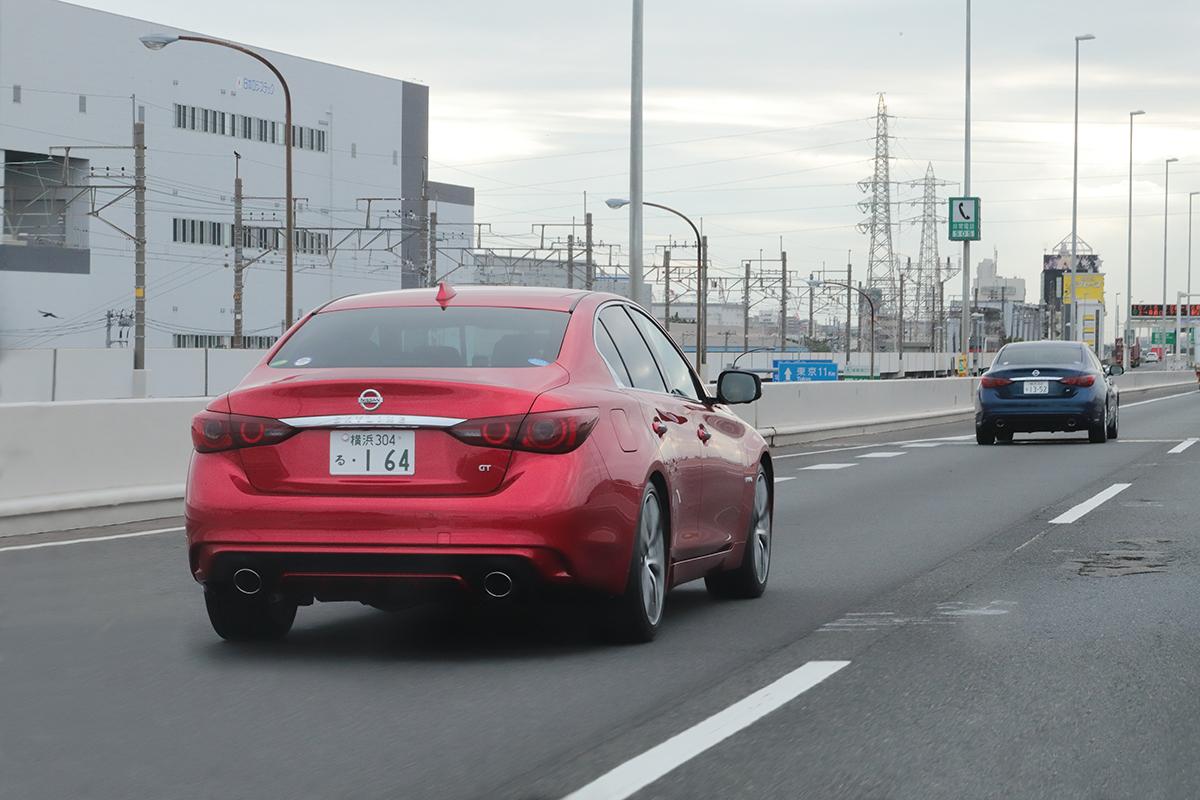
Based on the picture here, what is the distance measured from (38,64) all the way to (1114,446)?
6361 centimetres

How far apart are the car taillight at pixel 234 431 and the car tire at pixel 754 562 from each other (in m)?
2.89

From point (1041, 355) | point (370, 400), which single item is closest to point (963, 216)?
point (1041, 355)

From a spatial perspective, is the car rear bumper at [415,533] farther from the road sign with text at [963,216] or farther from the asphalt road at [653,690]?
the road sign with text at [963,216]

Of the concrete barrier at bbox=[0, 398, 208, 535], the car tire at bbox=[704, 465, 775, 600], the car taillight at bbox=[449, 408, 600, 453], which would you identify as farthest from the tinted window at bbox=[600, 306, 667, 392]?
the concrete barrier at bbox=[0, 398, 208, 535]

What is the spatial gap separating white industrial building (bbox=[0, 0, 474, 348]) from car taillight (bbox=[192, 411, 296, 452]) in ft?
205

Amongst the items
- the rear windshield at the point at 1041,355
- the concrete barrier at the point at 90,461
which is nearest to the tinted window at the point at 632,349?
the concrete barrier at the point at 90,461

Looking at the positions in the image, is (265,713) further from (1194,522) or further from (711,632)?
(1194,522)

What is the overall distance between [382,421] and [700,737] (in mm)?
1914

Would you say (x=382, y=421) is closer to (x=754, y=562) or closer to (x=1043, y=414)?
(x=754, y=562)

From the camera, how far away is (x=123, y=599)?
904 centimetres

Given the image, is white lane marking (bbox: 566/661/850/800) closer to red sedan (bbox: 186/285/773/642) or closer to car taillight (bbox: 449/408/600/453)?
red sedan (bbox: 186/285/773/642)

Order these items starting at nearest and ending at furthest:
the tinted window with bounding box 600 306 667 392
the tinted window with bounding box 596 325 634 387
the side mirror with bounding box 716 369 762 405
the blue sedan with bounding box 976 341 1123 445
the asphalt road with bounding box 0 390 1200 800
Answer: the asphalt road with bounding box 0 390 1200 800 → the tinted window with bounding box 596 325 634 387 → the tinted window with bounding box 600 306 667 392 → the side mirror with bounding box 716 369 762 405 → the blue sedan with bounding box 976 341 1123 445

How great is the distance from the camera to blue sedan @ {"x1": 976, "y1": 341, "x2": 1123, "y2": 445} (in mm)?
24750

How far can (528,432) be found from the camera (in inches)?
263
